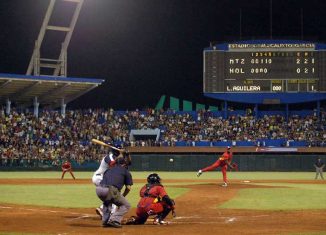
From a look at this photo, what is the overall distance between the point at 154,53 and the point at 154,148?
29.9 metres

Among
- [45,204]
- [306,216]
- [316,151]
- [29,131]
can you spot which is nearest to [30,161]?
[29,131]

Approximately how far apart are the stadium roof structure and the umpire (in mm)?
38901

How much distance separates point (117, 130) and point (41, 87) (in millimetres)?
8359

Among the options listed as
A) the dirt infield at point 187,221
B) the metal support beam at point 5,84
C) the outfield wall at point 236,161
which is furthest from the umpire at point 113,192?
the metal support beam at point 5,84

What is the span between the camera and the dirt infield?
11.6 m

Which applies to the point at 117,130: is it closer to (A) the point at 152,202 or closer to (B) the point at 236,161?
(B) the point at 236,161

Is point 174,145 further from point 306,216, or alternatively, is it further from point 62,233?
point 62,233

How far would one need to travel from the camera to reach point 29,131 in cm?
5147

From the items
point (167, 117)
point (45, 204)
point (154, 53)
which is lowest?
point (45, 204)

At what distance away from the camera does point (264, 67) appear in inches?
1909

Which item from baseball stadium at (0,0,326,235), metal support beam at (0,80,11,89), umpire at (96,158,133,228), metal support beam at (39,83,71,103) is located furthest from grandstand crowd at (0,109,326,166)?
umpire at (96,158,133,228)

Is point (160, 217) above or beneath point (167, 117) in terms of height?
beneath

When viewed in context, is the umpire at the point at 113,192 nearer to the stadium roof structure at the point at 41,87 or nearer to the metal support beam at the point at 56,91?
the stadium roof structure at the point at 41,87

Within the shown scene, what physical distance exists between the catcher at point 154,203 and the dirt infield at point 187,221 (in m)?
0.28
